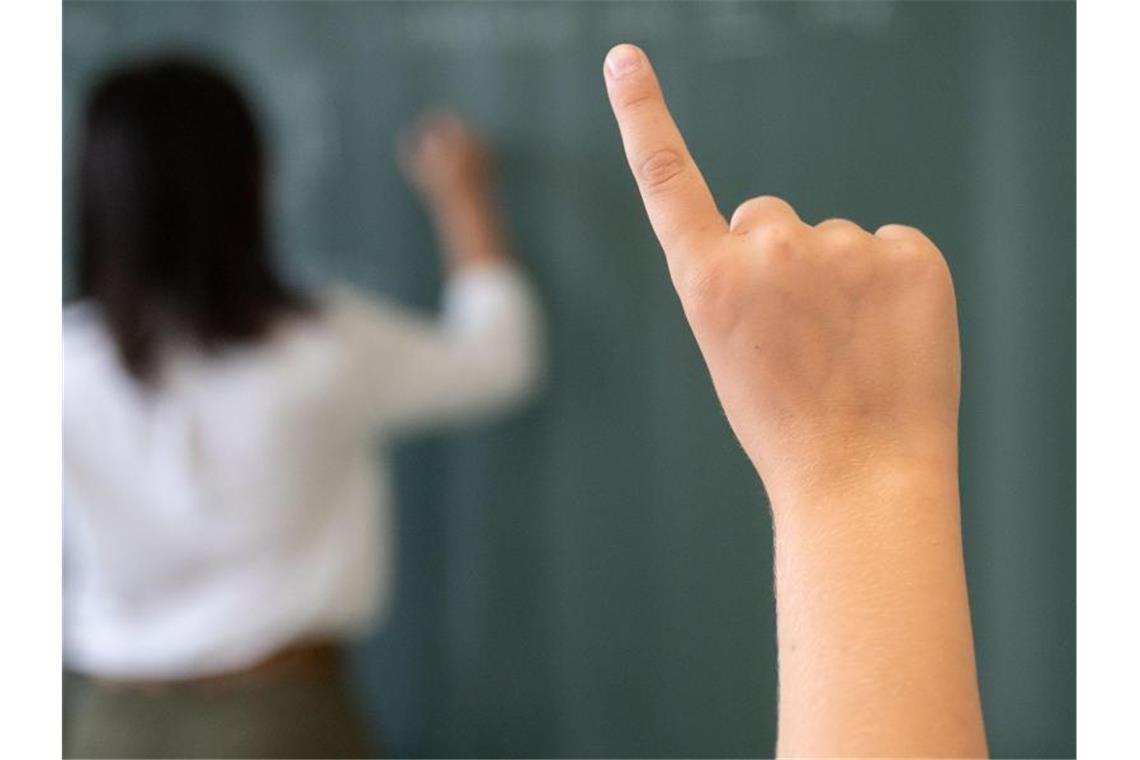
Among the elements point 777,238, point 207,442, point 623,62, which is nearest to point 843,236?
point 777,238

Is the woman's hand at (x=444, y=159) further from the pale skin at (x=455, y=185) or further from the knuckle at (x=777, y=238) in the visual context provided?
the knuckle at (x=777, y=238)

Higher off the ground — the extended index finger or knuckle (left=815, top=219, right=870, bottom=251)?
the extended index finger

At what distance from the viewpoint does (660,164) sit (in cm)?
60

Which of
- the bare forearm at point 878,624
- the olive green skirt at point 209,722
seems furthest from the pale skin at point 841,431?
the olive green skirt at point 209,722

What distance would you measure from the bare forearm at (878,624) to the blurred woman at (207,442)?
89 cm

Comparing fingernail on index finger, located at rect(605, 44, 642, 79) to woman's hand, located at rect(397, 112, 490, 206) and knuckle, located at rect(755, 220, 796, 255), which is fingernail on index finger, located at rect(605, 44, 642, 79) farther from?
woman's hand, located at rect(397, 112, 490, 206)

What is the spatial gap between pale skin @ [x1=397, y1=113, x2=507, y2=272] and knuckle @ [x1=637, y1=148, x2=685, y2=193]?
1.01 meters

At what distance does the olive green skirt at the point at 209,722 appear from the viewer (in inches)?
54.2

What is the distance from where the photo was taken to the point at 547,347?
166 cm

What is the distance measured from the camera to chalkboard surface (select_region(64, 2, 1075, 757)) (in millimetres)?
1556

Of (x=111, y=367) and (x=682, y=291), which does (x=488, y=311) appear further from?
(x=682, y=291)

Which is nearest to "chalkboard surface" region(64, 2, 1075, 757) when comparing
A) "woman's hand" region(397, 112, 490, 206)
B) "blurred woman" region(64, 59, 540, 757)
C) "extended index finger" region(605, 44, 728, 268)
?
"woman's hand" region(397, 112, 490, 206)

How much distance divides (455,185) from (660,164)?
1042 mm

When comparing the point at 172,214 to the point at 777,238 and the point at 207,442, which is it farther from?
the point at 777,238
